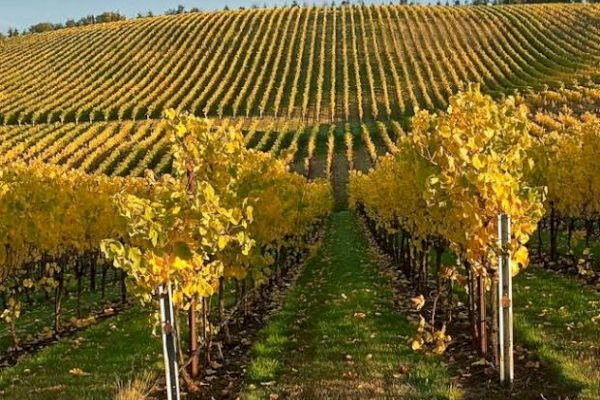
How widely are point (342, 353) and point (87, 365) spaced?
4364mm

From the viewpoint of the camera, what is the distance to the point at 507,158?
878 cm

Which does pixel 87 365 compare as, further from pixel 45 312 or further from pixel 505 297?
pixel 45 312

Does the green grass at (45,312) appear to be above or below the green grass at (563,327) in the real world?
below

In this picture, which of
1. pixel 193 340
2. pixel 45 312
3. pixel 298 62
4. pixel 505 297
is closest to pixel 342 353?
pixel 193 340

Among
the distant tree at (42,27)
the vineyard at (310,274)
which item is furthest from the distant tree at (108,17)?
the vineyard at (310,274)

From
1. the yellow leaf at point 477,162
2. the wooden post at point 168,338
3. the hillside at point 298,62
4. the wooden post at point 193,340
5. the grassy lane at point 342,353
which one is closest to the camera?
the wooden post at point 168,338

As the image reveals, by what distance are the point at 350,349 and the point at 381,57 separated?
88.6 meters

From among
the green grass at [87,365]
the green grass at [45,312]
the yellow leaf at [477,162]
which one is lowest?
the green grass at [45,312]

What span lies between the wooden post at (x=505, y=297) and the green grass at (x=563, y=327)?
70 centimetres

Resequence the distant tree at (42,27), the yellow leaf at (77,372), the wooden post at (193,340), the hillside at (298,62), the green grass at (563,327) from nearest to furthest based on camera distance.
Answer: the green grass at (563,327) < the wooden post at (193,340) < the yellow leaf at (77,372) < the hillside at (298,62) < the distant tree at (42,27)

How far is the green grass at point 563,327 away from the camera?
879 centimetres

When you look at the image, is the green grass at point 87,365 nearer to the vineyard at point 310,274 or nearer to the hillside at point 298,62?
the vineyard at point 310,274

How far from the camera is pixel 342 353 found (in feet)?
36.1

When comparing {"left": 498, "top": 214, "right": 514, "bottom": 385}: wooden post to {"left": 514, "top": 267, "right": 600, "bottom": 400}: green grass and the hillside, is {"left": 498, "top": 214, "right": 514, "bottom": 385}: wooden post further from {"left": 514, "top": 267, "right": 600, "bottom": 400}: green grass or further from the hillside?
the hillside
